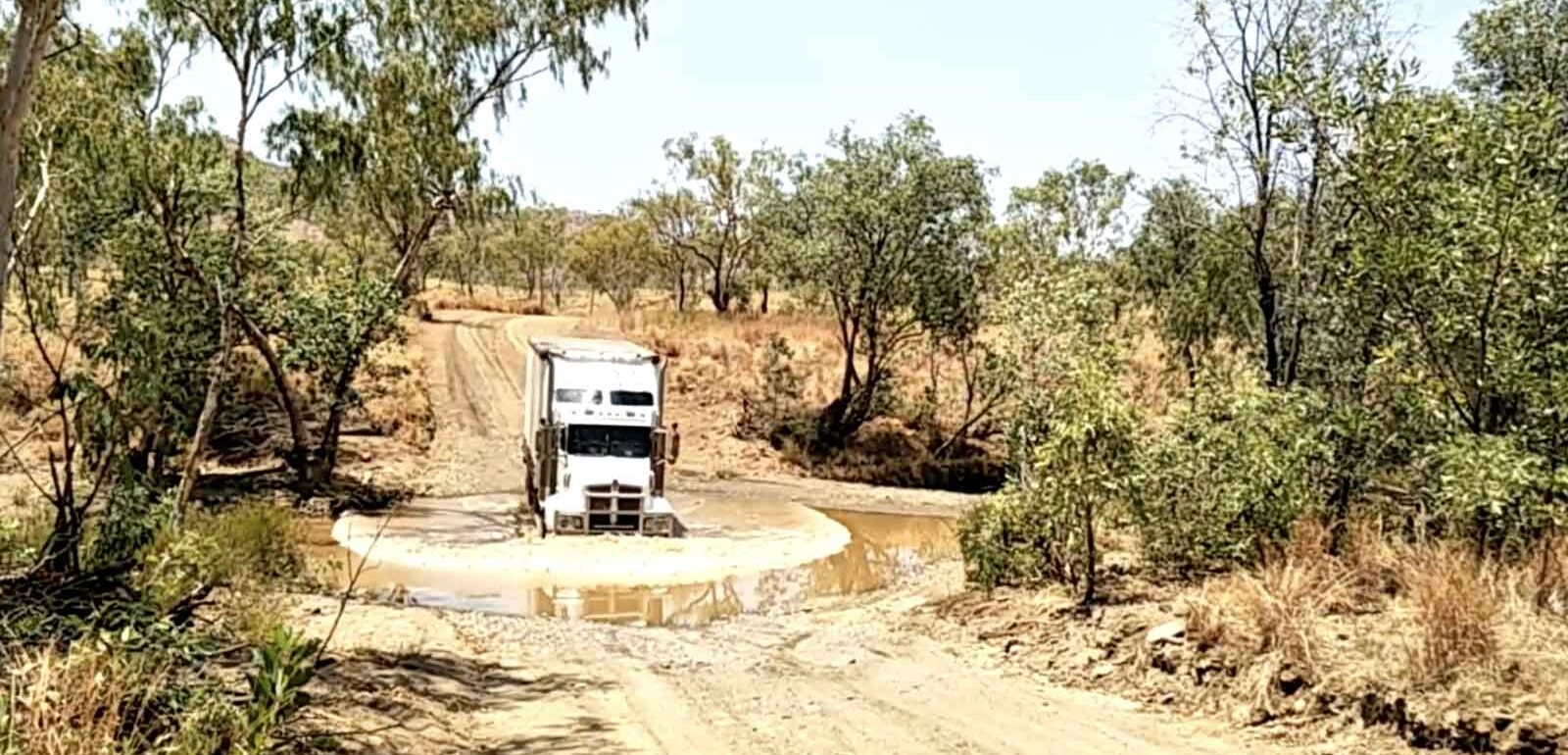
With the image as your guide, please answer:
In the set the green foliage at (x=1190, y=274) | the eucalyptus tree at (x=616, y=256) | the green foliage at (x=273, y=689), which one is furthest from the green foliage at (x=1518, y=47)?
the eucalyptus tree at (x=616, y=256)

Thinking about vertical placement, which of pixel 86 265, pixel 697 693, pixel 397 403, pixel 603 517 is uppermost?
pixel 86 265

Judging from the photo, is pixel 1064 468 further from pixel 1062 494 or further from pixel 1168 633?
pixel 1168 633

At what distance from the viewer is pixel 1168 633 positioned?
11.4m

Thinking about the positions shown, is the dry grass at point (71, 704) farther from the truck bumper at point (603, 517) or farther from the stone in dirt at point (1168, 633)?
the truck bumper at point (603, 517)

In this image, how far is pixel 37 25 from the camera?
7.57 m

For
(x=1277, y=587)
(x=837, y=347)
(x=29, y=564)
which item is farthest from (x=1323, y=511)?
(x=837, y=347)

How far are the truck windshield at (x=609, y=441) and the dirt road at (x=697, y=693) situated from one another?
7.98 m

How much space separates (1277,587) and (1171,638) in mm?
1049

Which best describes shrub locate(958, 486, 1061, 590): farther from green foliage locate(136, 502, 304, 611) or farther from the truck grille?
the truck grille

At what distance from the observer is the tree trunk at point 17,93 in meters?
7.21

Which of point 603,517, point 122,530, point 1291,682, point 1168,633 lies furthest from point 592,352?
point 1291,682

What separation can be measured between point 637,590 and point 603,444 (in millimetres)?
4801

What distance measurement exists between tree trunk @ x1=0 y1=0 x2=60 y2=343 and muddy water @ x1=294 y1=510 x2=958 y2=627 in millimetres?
9922

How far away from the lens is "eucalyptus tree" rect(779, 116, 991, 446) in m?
33.5
